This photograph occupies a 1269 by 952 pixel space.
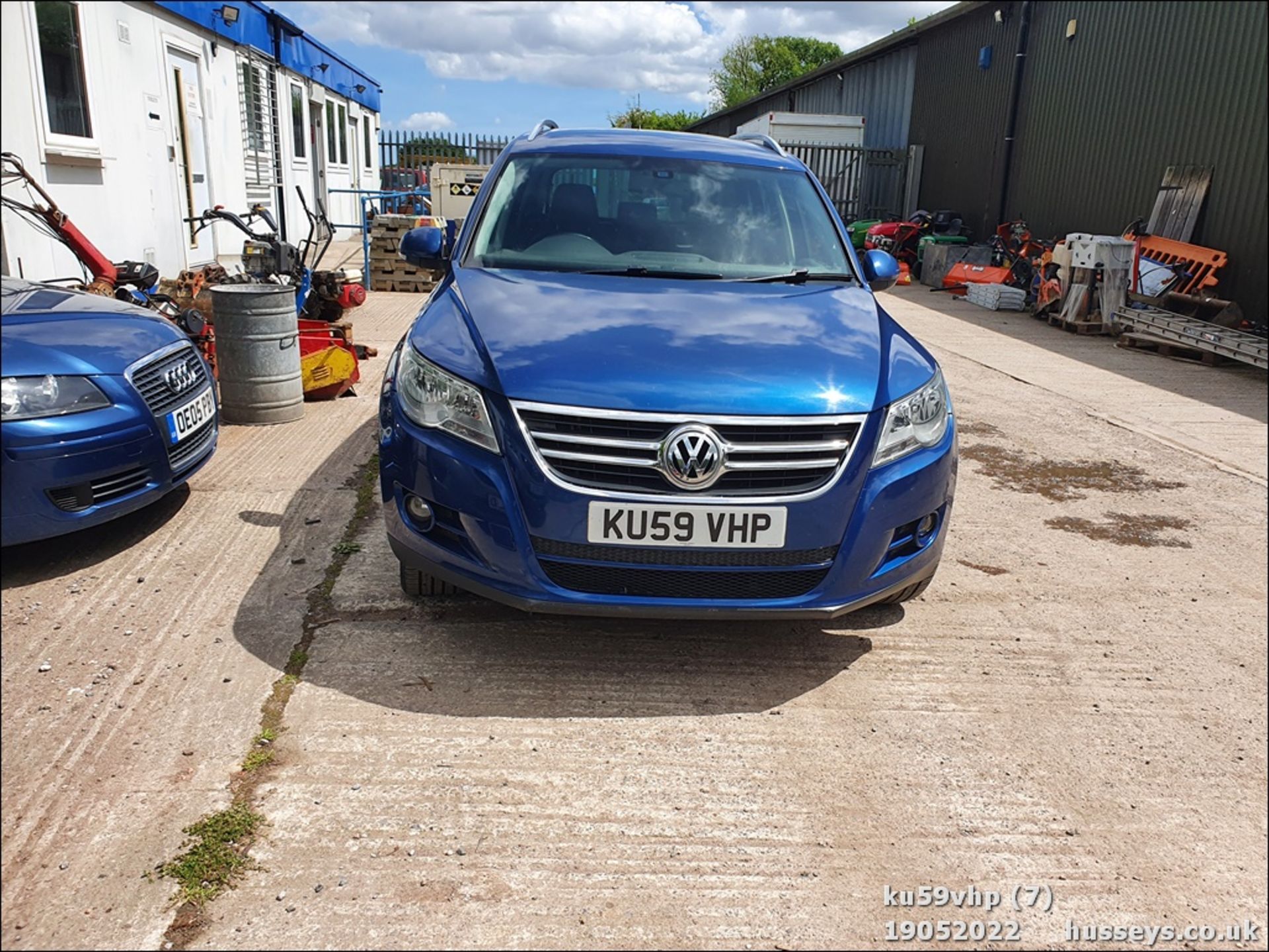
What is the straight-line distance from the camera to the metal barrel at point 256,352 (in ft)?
19.0

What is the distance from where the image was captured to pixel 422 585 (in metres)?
3.46

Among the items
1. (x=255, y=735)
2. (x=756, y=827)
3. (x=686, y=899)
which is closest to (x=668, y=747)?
(x=756, y=827)

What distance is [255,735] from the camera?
2703 mm

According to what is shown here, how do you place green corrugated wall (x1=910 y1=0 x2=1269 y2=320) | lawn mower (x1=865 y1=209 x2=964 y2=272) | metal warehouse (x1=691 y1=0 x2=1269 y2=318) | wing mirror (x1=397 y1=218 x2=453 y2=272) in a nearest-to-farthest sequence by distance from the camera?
green corrugated wall (x1=910 y1=0 x2=1269 y2=320)
metal warehouse (x1=691 y1=0 x2=1269 y2=318)
wing mirror (x1=397 y1=218 x2=453 y2=272)
lawn mower (x1=865 y1=209 x2=964 y2=272)

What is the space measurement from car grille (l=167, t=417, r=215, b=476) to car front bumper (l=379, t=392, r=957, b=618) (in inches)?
57.1

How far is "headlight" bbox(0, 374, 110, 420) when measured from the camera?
5.82 feet

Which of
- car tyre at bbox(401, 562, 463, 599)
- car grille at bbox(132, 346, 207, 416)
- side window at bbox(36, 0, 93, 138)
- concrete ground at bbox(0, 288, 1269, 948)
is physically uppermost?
side window at bbox(36, 0, 93, 138)

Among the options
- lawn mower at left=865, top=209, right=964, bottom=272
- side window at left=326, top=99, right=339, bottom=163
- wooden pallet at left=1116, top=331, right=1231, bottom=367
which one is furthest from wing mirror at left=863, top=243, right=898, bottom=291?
side window at left=326, top=99, right=339, bottom=163

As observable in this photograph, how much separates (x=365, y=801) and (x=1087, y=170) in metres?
13.1

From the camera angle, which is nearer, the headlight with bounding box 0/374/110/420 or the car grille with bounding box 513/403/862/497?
the headlight with bounding box 0/374/110/420

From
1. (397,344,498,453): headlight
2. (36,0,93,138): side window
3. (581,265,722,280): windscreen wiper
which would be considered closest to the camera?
(36,0,93,138): side window

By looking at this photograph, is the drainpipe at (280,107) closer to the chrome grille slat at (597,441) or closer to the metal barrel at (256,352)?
the metal barrel at (256,352)

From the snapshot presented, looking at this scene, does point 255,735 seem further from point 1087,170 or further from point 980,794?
point 1087,170

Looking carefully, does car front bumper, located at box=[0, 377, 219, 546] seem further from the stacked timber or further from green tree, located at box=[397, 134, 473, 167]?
green tree, located at box=[397, 134, 473, 167]
